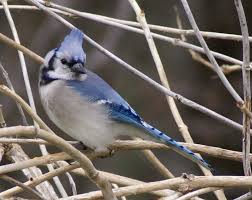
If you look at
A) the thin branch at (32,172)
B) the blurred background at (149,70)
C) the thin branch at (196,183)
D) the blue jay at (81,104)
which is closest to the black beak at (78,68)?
the blue jay at (81,104)

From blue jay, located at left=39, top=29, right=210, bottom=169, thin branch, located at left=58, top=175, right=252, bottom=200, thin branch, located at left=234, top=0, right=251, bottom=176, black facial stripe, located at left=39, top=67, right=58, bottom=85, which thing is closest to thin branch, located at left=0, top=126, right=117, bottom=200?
thin branch, located at left=58, top=175, right=252, bottom=200

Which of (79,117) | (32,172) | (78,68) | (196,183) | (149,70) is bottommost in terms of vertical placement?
(196,183)

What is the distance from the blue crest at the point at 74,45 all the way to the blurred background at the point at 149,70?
196 cm

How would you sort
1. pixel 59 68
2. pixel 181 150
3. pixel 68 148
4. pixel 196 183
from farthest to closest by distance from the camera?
pixel 59 68, pixel 181 150, pixel 196 183, pixel 68 148

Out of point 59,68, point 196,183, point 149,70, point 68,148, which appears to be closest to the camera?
point 68,148

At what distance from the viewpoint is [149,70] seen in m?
4.36

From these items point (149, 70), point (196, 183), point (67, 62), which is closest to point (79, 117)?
point (67, 62)

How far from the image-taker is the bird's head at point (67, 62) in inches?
83.7

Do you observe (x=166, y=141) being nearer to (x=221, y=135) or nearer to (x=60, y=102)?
(x=60, y=102)

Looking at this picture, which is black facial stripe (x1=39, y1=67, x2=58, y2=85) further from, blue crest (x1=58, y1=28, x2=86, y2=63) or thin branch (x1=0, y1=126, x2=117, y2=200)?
thin branch (x1=0, y1=126, x2=117, y2=200)

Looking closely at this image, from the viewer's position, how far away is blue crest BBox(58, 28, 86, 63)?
82.8 inches

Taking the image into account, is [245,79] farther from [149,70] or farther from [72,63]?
[149,70]

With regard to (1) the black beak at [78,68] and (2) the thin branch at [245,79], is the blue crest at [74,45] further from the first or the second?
(2) the thin branch at [245,79]

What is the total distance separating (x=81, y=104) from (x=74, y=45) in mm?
184
